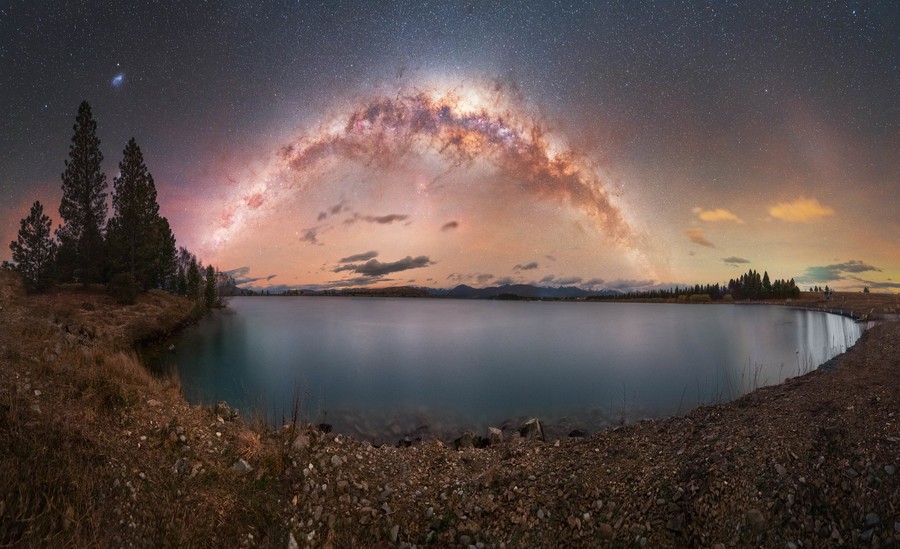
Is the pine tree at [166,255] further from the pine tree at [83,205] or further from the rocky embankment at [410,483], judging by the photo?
the rocky embankment at [410,483]

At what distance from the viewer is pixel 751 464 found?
579 cm

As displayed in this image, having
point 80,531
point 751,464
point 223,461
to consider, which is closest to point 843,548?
point 751,464

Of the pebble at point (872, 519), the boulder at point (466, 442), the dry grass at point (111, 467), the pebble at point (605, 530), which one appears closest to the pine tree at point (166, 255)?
the dry grass at point (111, 467)

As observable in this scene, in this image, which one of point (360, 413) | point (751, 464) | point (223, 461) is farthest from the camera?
point (360, 413)

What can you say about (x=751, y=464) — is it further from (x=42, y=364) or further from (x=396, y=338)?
(x=396, y=338)

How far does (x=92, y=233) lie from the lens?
37.6 m

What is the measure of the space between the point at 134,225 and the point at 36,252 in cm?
840

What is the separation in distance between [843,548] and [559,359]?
25194 mm

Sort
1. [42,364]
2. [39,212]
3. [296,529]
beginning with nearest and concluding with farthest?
1. [296,529]
2. [42,364]
3. [39,212]

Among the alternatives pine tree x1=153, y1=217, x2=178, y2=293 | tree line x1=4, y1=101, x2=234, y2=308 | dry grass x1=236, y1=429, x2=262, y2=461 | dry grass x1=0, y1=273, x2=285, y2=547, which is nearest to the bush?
tree line x1=4, y1=101, x2=234, y2=308

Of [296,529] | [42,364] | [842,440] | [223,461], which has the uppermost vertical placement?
[42,364]

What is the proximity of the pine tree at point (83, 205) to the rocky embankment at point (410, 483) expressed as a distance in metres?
38.9

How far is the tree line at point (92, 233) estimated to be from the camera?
32.9 meters

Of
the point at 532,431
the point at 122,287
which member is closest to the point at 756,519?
the point at 532,431
